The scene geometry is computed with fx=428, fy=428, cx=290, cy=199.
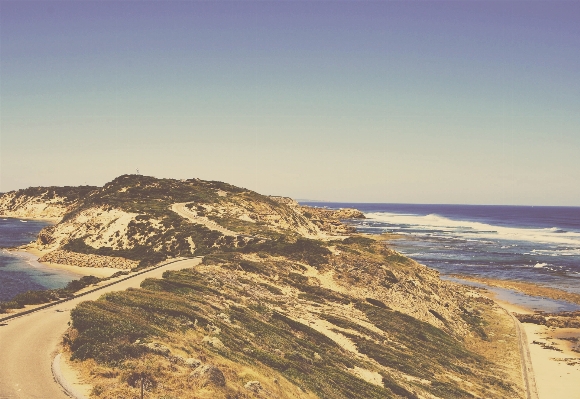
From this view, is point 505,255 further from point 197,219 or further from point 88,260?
point 88,260

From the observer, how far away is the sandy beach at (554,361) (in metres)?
32.9

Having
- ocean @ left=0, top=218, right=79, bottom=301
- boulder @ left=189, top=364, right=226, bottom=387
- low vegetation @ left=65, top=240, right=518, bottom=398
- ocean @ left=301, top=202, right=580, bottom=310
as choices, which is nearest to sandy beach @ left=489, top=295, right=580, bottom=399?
low vegetation @ left=65, top=240, right=518, bottom=398

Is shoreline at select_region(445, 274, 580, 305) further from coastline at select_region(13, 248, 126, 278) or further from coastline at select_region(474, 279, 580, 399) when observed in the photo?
coastline at select_region(13, 248, 126, 278)

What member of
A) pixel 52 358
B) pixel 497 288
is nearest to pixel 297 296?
pixel 52 358

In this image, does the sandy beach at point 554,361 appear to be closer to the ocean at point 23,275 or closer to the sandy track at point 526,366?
the sandy track at point 526,366

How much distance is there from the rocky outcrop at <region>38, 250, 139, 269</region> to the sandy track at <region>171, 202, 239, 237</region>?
13.7m

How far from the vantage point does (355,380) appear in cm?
2261

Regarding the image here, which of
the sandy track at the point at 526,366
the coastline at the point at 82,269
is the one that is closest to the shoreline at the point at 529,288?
the sandy track at the point at 526,366

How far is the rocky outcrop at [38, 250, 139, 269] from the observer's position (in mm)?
59312

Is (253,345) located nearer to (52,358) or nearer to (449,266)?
(52,358)

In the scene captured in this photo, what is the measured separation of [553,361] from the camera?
128 feet

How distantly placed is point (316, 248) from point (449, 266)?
46571 millimetres

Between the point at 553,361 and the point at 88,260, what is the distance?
190ft

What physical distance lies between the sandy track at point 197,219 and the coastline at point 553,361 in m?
39.5
